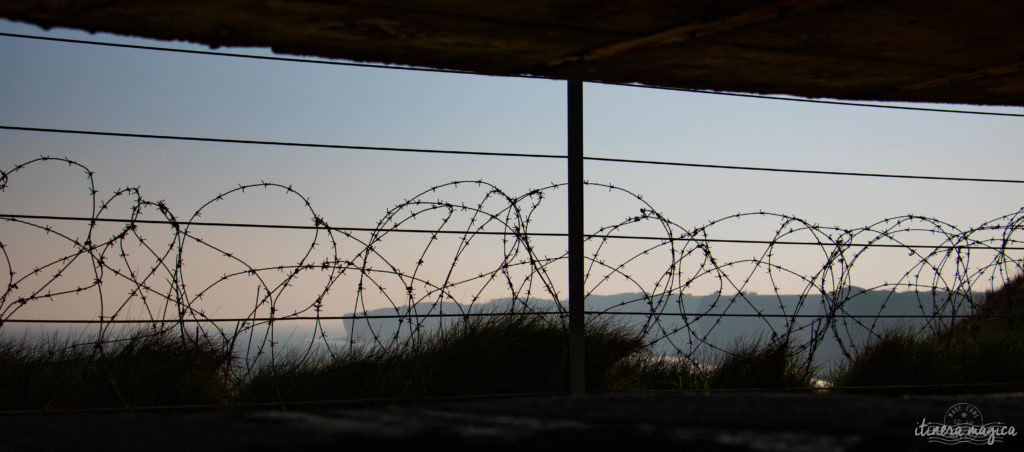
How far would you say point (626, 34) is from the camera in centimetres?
248

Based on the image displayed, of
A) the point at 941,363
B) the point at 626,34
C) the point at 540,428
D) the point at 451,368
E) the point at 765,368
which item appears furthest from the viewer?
the point at 941,363

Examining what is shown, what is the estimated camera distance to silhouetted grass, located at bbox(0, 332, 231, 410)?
3.62m

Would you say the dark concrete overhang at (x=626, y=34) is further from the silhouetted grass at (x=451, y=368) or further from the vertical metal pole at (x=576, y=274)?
the silhouetted grass at (x=451, y=368)

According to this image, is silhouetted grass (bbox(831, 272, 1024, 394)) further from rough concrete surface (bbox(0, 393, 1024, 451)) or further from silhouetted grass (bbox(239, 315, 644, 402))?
rough concrete surface (bbox(0, 393, 1024, 451))

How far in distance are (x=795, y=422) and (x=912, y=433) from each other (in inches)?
6.4

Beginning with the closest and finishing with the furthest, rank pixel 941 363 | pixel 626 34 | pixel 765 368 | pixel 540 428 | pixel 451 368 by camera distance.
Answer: pixel 540 428 → pixel 626 34 → pixel 451 368 → pixel 765 368 → pixel 941 363

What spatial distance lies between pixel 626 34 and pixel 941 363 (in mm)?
3276

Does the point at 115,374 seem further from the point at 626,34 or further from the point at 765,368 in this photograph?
the point at 765,368

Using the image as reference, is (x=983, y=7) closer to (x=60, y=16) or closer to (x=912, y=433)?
(x=912, y=433)

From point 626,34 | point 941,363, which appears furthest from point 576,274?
point 941,363

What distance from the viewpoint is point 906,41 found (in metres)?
2.57

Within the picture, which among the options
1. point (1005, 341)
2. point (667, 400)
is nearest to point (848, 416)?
point (667, 400)

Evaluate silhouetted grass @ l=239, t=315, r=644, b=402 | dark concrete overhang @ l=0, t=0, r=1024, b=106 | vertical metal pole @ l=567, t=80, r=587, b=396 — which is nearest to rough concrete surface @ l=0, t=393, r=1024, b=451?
dark concrete overhang @ l=0, t=0, r=1024, b=106

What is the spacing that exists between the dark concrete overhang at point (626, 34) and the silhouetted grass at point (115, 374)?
5.80 ft
